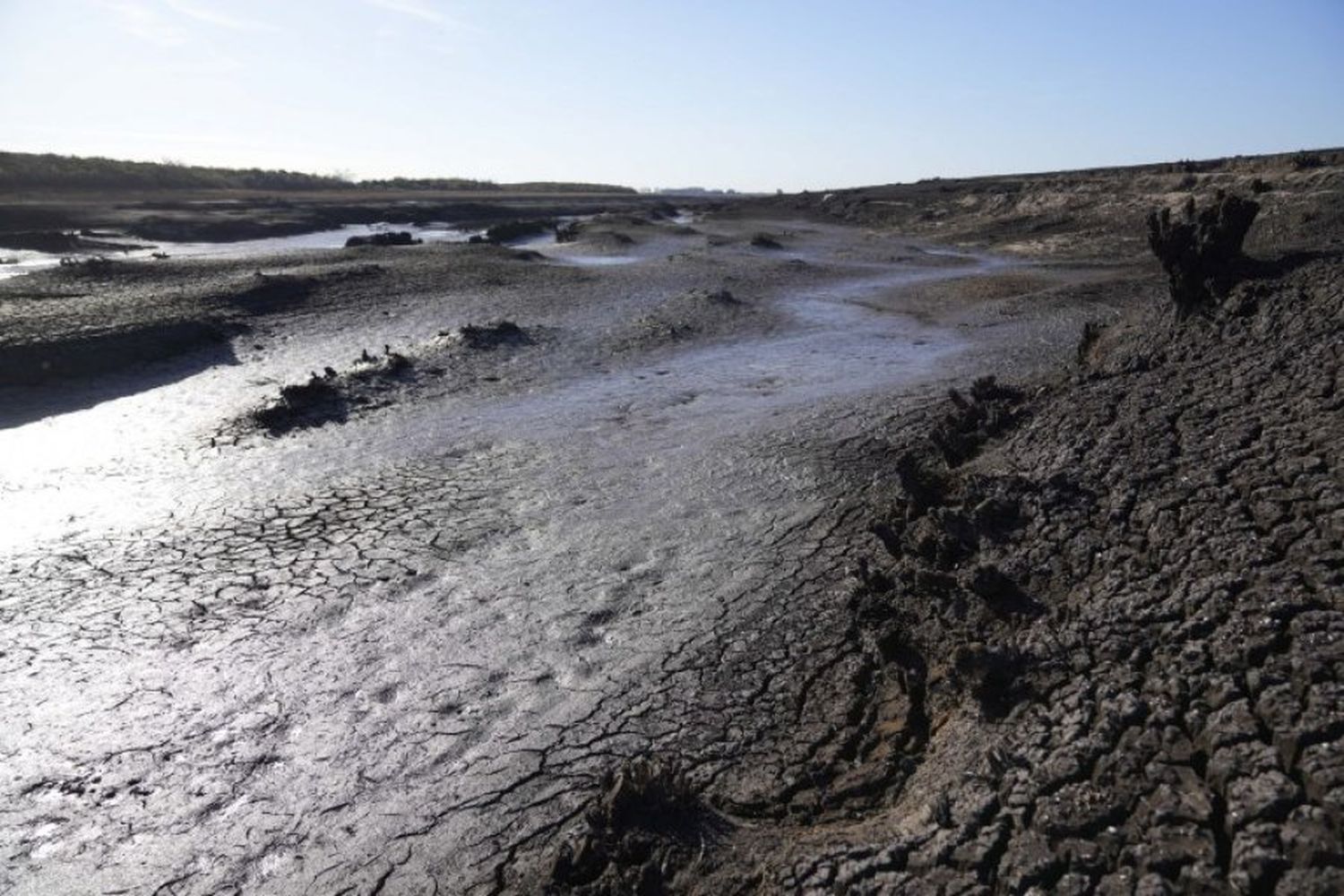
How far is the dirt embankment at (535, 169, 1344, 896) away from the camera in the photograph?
2.43 m

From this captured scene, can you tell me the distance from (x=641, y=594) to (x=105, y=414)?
714 cm

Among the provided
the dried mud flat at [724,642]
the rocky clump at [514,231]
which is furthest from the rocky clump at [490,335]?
the rocky clump at [514,231]

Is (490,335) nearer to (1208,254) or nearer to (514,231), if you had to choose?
(1208,254)

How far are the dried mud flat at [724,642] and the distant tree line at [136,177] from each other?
99.3 feet

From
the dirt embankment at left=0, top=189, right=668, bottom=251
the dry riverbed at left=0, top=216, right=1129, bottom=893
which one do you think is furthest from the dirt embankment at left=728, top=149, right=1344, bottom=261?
the dirt embankment at left=0, top=189, right=668, bottom=251

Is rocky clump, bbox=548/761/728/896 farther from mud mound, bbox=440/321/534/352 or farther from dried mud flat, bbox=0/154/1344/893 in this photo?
mud mound, bbox=440/321/534/352

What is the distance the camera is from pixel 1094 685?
3.11m

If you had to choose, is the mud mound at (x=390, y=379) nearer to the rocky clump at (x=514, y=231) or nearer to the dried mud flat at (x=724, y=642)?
the dried mud flat at (x=724, y=642)

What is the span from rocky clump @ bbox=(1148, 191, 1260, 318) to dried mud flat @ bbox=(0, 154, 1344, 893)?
38 cm

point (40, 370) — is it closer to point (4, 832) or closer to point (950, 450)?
point (4, 832)

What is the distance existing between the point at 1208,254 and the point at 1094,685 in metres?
4.82

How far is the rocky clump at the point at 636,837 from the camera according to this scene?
10.1 feet

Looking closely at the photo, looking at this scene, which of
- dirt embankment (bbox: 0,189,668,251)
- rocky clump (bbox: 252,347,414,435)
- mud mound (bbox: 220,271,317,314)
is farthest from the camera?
dirt embankment (bbox: 0,189,668,251)

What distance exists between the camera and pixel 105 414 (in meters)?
9.27
